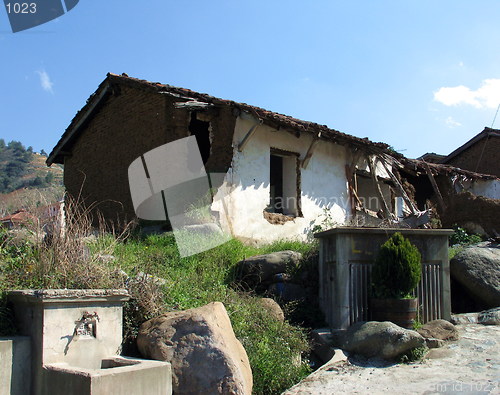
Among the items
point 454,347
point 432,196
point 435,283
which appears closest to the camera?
point 454,347

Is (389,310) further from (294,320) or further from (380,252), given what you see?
(294,320)

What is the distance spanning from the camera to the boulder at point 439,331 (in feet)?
23.9

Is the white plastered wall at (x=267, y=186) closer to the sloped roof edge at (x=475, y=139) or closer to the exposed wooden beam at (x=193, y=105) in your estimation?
the exposed wooden beam at (x=193, y=105)

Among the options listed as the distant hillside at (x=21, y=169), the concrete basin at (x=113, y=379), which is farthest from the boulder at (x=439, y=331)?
the distant hillside at (x=21, y=169)

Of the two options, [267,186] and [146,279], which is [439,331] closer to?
[146,279]

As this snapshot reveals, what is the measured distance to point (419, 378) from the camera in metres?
5.84

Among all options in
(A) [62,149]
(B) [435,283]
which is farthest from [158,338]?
(A) [62,149]

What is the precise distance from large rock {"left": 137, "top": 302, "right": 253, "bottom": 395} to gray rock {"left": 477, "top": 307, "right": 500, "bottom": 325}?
4.84m

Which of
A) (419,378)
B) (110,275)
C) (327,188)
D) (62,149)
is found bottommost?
(419,378)

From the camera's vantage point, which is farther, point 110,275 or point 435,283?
point 435,283

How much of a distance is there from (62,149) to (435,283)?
11.5 meters

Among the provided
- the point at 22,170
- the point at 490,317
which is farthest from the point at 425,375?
the point at 22,170

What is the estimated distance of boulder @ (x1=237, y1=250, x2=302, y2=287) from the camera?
8.60m

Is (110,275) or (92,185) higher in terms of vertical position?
(92,185)
